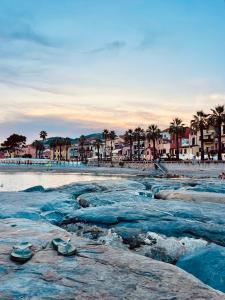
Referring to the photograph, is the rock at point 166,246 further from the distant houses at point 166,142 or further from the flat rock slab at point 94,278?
the distant houses at point 166,142

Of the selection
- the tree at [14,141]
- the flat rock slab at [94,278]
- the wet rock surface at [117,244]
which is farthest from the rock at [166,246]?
the tree at [14,141]

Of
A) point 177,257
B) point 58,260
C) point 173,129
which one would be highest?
point 173,129

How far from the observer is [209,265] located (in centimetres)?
637

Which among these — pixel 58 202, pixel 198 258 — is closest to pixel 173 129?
pixel 58 202

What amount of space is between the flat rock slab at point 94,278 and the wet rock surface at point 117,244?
0.4 inches

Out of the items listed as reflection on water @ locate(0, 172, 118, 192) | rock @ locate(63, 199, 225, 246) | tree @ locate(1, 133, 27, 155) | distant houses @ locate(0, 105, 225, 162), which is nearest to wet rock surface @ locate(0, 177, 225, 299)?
rock @ locate(63, 199, 225, 246)

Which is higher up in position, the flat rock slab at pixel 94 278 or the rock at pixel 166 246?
the flat rock slab at pixel 94 278

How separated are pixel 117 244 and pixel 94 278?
4220mm

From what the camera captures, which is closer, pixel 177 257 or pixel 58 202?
pixel 177 257

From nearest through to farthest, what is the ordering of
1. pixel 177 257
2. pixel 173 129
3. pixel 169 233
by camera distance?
pixel 177 257 → pixel 169 233 → pixel 173 129

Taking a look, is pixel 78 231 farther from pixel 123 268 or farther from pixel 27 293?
pixel 27 293

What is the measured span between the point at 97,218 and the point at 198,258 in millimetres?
4922

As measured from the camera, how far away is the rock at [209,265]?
604 cm

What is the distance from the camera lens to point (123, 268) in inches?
220
